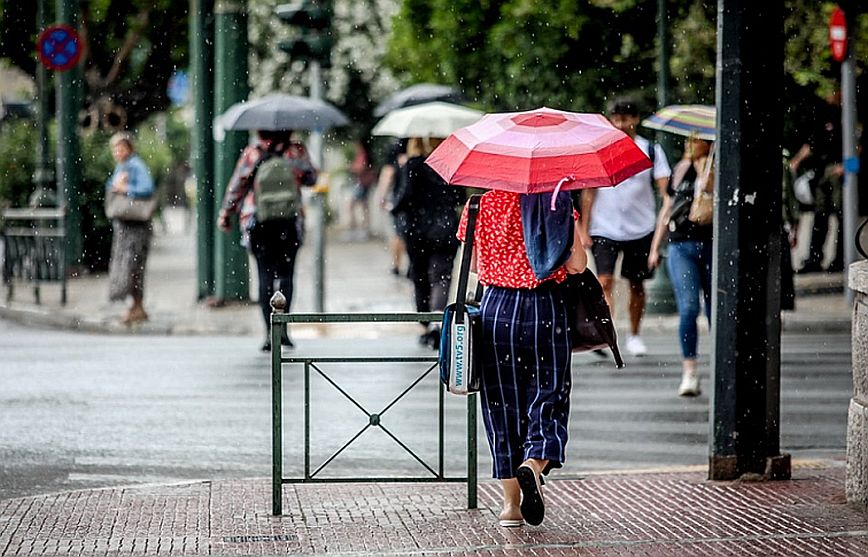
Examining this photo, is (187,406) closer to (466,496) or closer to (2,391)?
(2,391)

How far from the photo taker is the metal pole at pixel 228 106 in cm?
1830

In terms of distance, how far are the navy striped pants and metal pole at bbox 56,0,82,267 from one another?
14643mm

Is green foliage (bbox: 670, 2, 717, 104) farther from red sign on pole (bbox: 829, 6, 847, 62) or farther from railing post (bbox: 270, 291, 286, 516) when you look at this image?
railing post (bbox: 270, 291, 286, 516)

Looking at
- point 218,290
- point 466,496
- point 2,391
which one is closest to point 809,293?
point 218,290

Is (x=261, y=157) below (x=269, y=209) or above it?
above

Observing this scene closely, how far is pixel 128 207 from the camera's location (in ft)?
53.9

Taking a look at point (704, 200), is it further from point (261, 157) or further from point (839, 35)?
point (839, 35)

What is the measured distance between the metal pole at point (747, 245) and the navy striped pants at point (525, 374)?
4.67 ft

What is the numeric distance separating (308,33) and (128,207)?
2623 mm

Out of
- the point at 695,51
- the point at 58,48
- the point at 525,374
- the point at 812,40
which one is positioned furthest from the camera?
the point at 58,48

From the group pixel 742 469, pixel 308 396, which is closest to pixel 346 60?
pixel 742 469

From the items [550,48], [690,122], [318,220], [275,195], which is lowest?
[318,220]

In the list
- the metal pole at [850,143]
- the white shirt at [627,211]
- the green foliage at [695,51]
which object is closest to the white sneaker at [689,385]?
the white shirt at [627,211]

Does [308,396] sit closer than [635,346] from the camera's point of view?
Yes
